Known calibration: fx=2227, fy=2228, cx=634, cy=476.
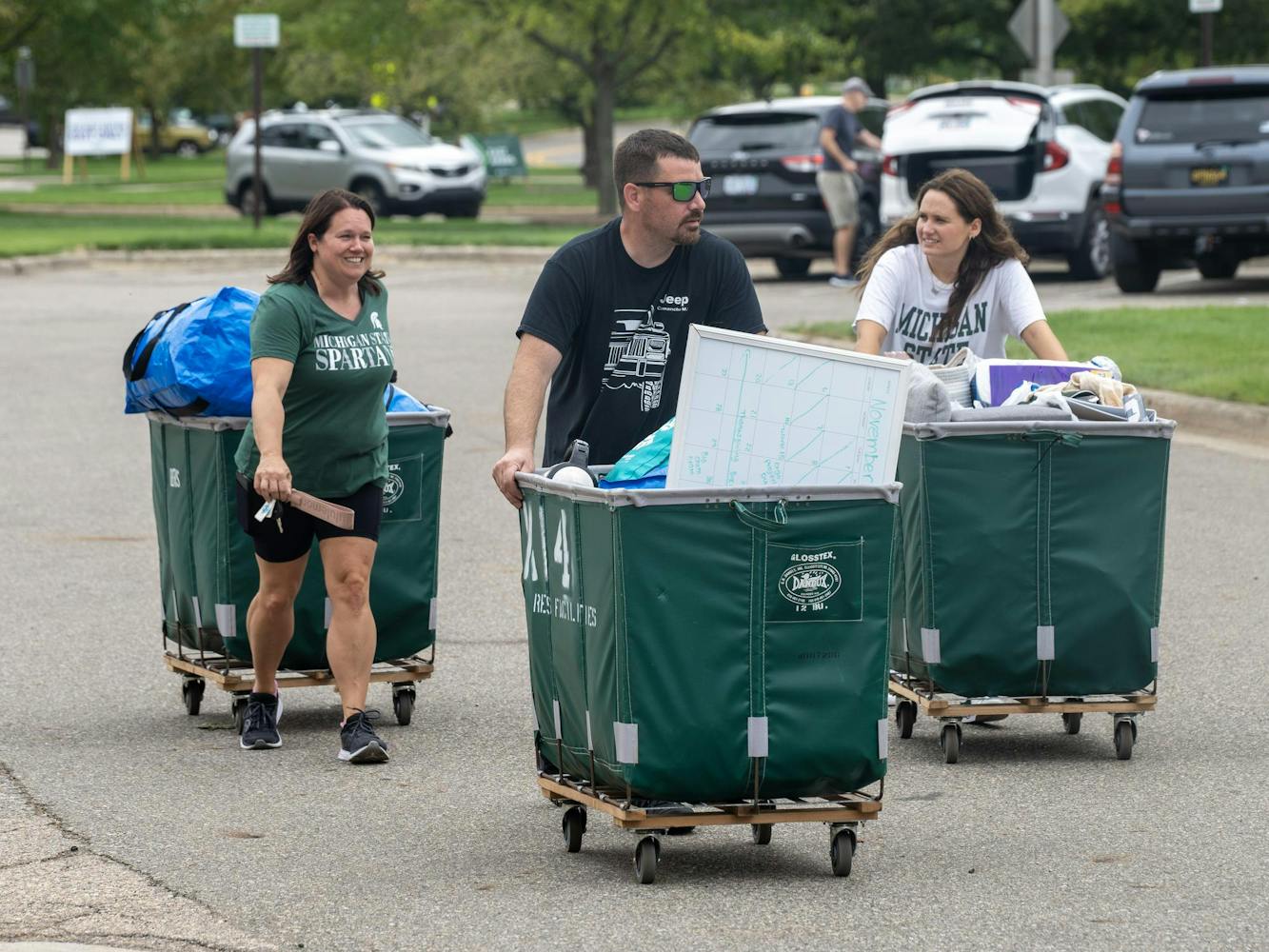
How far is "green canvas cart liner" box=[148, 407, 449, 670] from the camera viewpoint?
7.20 meters

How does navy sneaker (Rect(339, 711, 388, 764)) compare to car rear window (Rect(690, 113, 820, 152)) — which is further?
car rear window (Rect(690, 113, 820, 152))

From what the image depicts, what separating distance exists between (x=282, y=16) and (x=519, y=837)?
144ft

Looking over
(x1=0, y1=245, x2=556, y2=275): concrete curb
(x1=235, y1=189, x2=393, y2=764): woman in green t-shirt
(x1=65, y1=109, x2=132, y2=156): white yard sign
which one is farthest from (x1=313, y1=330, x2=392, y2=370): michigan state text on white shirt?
(x1=65, y1=109, x2=132, y2=156): white yard sign

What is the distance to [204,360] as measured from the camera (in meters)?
7.08

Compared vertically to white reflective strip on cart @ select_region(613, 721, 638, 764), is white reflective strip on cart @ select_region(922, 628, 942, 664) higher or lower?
lower

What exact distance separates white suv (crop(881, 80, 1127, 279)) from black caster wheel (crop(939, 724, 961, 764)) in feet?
50.0

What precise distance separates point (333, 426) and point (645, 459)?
4.95 feet

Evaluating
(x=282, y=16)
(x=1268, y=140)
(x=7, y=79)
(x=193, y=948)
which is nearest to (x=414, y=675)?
(x=193, y=948)

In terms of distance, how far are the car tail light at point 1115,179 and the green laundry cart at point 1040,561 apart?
13.6 meters

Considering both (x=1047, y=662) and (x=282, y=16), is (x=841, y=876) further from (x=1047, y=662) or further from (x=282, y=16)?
(x=282, y=16)

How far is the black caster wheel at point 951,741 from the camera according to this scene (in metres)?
6.68

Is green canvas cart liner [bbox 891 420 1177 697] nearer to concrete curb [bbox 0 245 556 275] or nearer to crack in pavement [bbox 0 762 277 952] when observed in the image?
crack in pavement [bbox 0 762 277 952]

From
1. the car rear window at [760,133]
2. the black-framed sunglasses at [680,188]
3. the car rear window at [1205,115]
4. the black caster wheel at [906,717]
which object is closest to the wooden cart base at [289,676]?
the black caster wheel at [906,717]

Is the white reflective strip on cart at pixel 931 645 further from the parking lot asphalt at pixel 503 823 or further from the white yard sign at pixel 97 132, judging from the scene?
the white yard sign at pixel 97 132
